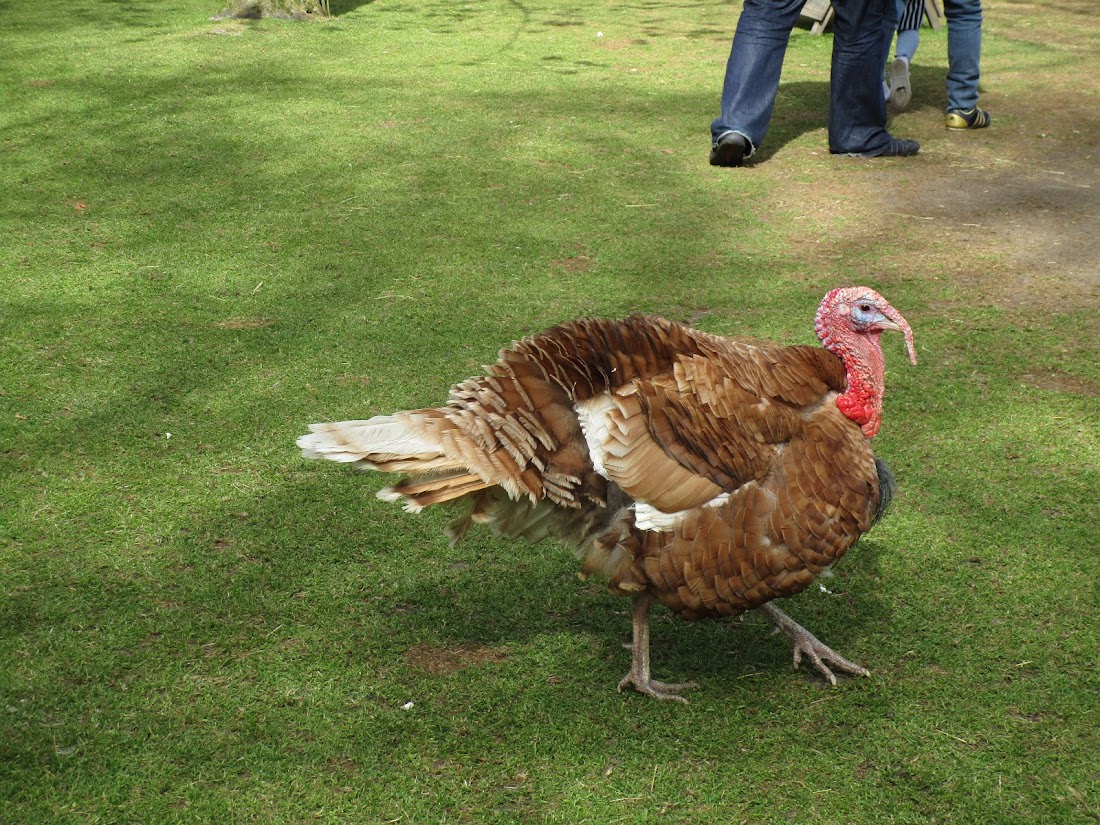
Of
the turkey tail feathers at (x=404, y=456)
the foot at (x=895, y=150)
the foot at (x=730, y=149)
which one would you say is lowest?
the foot at (x=895, y=150)

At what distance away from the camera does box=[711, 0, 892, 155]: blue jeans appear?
302 inches

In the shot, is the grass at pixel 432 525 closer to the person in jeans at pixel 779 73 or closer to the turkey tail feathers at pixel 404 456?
the person in jeans at pixel 779 73

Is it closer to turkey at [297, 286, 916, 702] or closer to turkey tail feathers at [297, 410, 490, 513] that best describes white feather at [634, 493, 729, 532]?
turkey at [297, 286, 916, 702]

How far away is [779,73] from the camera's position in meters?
7.70

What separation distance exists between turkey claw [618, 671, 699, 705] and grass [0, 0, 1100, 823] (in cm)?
5

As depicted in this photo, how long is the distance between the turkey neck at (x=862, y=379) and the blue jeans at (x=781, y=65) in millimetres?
4713

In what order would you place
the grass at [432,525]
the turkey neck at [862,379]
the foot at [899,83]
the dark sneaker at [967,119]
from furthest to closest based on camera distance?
the foot at [899,83] → the dark sneaker at [967,119] → the turkey neck at [862,379] → the grass at [432,525]

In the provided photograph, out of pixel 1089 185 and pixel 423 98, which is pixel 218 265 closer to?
pixel 423 98

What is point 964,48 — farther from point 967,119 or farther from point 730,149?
point 730,149

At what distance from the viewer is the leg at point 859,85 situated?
775 cm

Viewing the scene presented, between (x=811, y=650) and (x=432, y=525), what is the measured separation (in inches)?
56.3

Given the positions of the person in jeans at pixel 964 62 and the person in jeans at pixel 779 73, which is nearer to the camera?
the person in jeans at pixel 779 73

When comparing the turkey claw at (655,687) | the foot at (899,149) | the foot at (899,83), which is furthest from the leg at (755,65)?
the turkey claw at (655,687)

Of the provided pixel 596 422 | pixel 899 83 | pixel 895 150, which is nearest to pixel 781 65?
pixel 895 150
